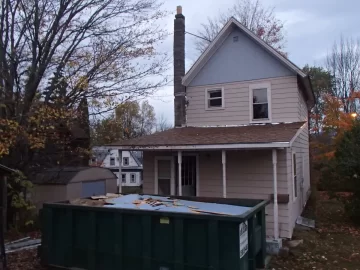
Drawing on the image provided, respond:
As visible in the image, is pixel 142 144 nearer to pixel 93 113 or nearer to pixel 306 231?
pixel 93 113

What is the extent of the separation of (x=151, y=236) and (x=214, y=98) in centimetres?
859

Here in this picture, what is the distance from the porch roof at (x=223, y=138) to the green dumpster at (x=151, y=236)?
2.62 metres

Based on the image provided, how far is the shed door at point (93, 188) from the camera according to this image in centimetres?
1998

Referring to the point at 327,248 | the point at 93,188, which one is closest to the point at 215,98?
the point at 327,248

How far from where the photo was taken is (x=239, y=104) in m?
13.1

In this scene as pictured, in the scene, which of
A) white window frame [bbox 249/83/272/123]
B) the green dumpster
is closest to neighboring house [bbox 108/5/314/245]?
white window frame [bbox 249/83/272/123]

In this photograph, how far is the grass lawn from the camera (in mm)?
8258

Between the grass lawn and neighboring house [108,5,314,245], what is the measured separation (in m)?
0.69

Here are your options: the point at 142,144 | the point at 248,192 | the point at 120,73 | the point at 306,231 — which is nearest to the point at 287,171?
the point at 248,192

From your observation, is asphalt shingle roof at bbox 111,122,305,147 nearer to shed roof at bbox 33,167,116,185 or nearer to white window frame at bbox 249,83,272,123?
white window frame at bbox 249,83,272,123

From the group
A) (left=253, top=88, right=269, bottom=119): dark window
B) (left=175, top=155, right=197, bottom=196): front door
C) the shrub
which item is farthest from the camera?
the shrub

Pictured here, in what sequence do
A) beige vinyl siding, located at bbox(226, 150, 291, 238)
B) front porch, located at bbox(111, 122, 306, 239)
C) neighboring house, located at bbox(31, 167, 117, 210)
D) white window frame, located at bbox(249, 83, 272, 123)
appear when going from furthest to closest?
neighboring house, located at bbox(31, 167, 117, 210) < white window frame, located at bbox(249, 83, 272, 123) < beige vinyl siding, located at bbox(226, 150, 291, 238) < front porch, located at bbox(111, 122, 306, 239)

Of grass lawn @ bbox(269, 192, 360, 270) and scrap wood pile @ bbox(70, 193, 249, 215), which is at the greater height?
scrap wood pile @ bbox(70, 193, 249, 215)

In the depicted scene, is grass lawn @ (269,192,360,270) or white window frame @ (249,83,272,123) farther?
white window frame @ (249,83,272,123)
